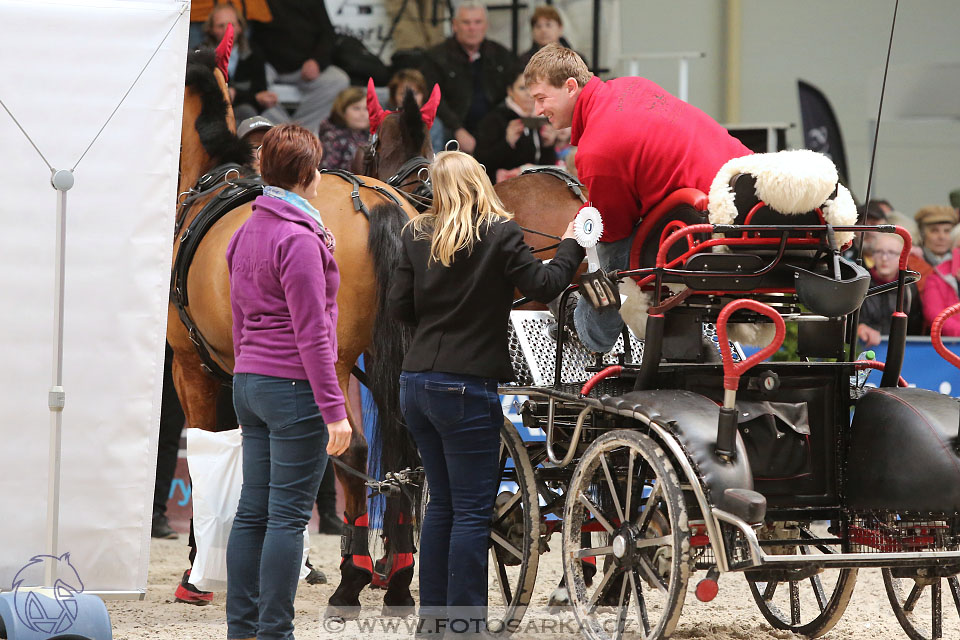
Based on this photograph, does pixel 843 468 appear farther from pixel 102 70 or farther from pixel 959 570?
pixel 102 70

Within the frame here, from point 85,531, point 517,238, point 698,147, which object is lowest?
point 85,531

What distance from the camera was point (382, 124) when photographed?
5.63 m

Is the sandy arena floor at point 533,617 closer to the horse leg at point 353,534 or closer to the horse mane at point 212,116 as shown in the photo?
the horse leg at point 353,534

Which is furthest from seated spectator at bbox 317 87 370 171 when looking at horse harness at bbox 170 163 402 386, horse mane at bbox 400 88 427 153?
horse harness at bbox 170 163 402 386

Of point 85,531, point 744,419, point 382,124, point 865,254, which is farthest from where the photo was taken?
point 865,254

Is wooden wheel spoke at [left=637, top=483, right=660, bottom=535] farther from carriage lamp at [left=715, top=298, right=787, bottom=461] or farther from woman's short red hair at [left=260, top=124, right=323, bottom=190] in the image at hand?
woman's short red hair at [left=260, top=124, right=323, bottom=190]

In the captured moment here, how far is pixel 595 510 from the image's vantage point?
3.36 meters

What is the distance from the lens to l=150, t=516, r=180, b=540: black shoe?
600cm

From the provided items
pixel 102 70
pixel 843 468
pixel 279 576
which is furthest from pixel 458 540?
pixel 102 70

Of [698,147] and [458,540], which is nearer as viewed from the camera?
[458,540]

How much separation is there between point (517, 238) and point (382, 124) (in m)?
2.43

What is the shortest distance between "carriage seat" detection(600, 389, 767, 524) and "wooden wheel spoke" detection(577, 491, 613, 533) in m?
0.34

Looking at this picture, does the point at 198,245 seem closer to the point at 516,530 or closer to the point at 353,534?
the point at 353,534

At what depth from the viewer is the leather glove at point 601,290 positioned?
3.36 m
